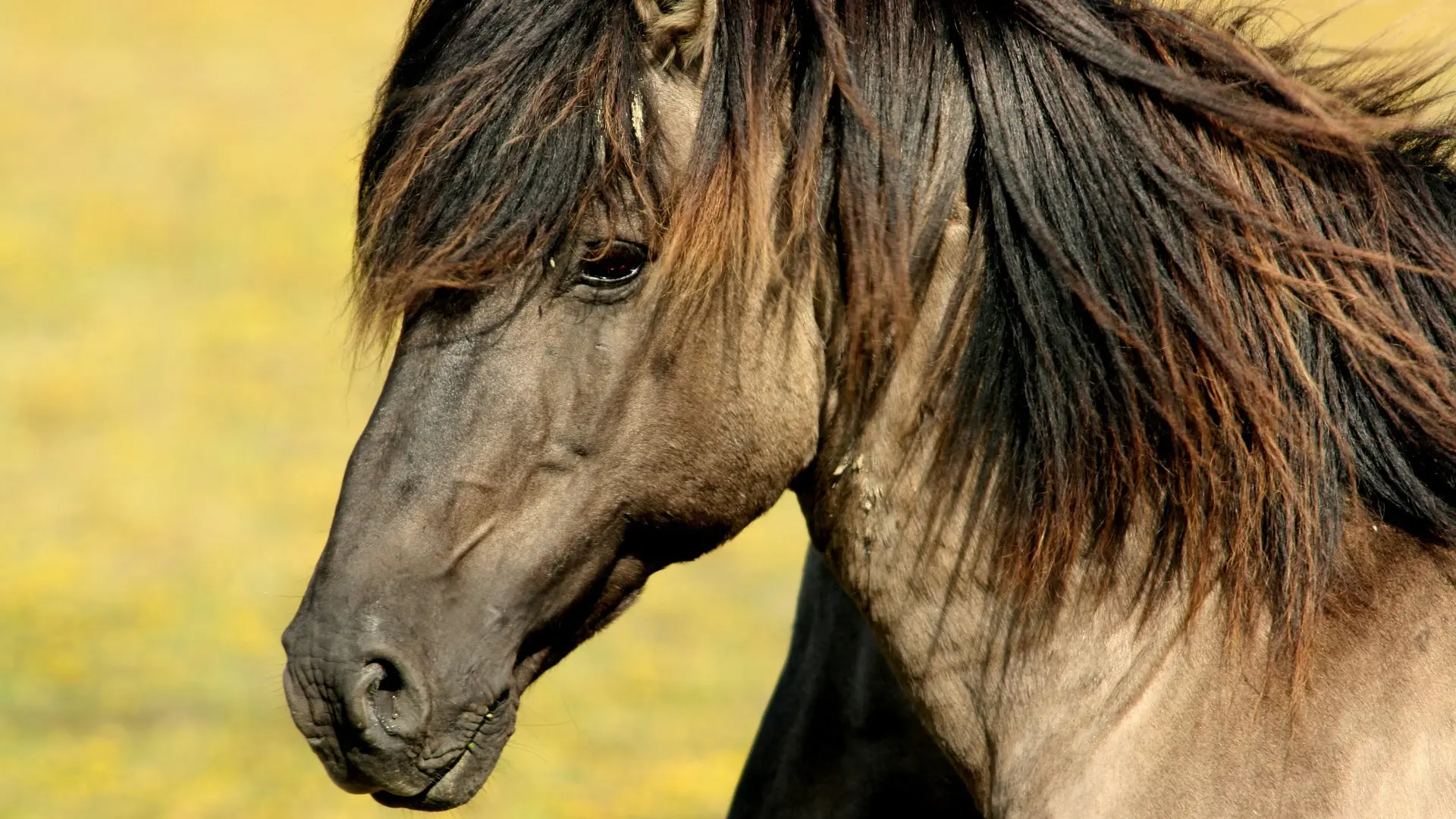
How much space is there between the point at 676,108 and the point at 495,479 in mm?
634

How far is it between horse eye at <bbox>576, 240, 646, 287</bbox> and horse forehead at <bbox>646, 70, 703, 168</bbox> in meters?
0.15

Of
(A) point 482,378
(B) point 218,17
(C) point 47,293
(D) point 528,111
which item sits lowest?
(B) point 218,17

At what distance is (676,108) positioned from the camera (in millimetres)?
2150

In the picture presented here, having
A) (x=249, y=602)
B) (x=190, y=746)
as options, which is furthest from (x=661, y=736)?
(x=249, y=602)

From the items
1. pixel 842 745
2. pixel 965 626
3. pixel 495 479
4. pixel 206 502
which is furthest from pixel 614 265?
pixel 206 502

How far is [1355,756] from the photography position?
Result: 6.52ft

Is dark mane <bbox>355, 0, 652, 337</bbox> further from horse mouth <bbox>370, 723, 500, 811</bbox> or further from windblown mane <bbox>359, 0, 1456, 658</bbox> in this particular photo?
horse mouth <bbox>370, 723, 500, 811</bbox>

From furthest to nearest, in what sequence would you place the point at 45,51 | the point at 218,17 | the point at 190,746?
the point at 218,17
the point at 45,51
the point at 190,746

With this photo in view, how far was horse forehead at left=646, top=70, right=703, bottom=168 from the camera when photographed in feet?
6.99

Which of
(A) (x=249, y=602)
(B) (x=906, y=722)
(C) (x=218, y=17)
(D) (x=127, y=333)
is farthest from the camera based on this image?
(C) (x=218, y=17)

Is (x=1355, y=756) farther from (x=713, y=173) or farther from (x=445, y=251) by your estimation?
(x=445, y=251)

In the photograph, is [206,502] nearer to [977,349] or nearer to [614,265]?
[614,265]

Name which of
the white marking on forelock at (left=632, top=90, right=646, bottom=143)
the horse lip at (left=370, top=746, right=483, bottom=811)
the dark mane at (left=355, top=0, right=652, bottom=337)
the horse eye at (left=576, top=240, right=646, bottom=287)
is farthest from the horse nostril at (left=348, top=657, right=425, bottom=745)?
the white marking on forelock at (left=632, top=90, right=646, bottom=143)

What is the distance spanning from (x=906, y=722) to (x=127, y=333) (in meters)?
11.8
